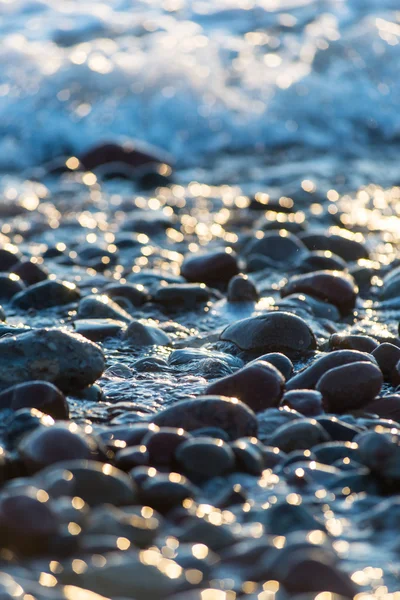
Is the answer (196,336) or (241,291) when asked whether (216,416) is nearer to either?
(196,336)

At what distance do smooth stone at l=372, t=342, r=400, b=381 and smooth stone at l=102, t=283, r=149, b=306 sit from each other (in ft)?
4.15

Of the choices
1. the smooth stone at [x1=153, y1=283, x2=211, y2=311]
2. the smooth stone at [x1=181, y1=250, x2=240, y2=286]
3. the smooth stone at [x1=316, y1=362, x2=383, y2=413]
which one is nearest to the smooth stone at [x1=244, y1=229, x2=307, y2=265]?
the smooth stone at [x1=181, y1=250, x2=240, y2=286]

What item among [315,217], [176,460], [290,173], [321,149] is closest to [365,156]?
[321,149]

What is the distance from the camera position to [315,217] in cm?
556

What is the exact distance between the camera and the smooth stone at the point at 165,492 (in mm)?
1795

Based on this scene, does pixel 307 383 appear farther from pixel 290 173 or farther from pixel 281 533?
pixel 290 173

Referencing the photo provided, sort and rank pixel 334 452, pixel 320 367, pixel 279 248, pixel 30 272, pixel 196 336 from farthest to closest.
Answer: pixel 279 248, pixel 30 272, pixel 196 336, pixel 320 367, pixel 334 452

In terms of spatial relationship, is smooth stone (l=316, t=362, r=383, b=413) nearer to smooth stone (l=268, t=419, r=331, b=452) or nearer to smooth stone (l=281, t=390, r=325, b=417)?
smooth stone (l=281, t=390, r=325, b=417)

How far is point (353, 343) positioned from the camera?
9.61 ft

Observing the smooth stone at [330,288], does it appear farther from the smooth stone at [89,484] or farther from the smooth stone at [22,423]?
the smooth stone at [89,484]

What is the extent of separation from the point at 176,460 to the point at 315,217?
3.81 meters

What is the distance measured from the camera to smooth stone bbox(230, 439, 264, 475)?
1.96m

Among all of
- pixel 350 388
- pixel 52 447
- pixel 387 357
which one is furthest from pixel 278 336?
pixel 52 447

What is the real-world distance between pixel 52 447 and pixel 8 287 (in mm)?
1930
